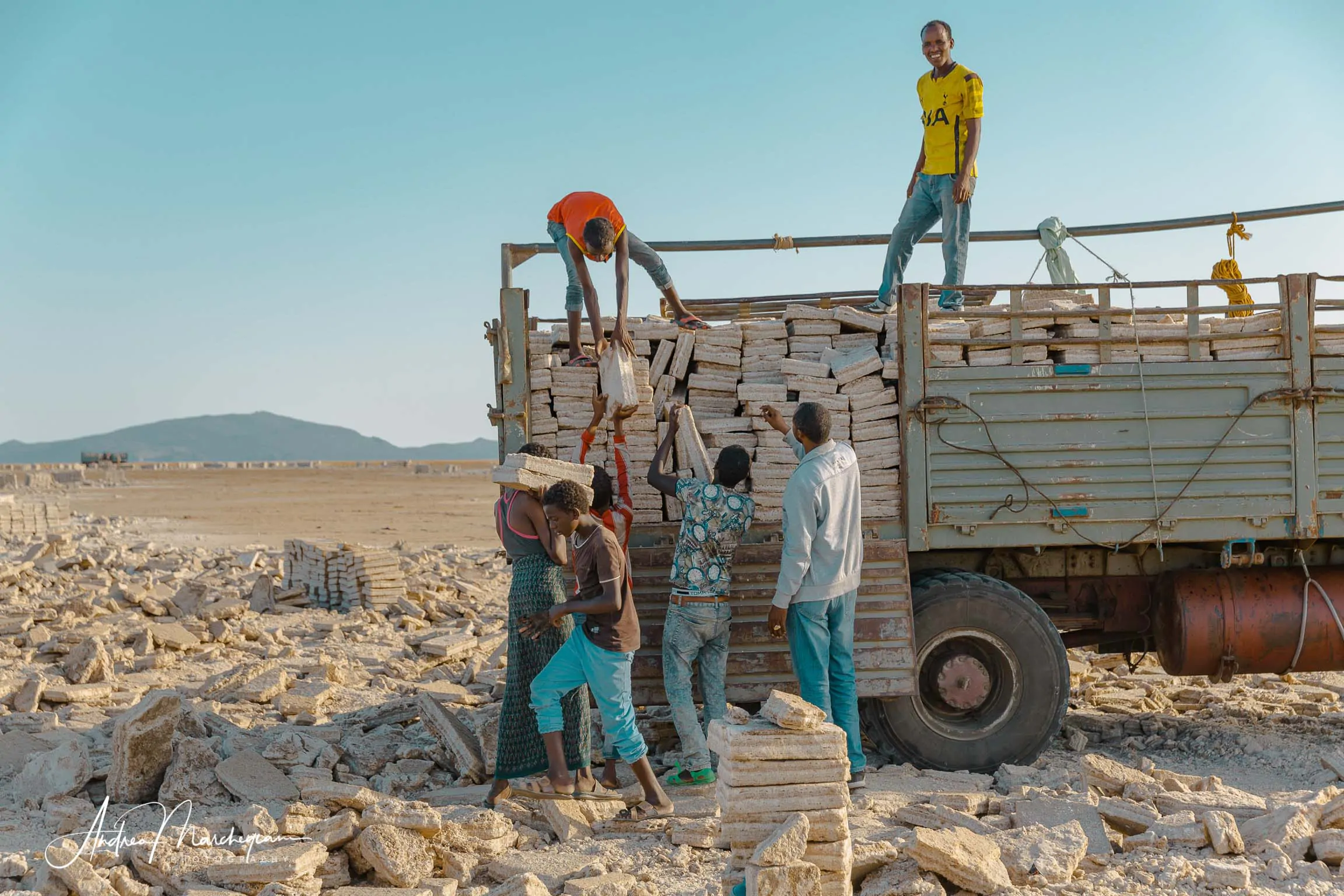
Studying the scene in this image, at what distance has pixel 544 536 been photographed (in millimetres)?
5582

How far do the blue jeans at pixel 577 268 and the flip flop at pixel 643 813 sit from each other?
298cm

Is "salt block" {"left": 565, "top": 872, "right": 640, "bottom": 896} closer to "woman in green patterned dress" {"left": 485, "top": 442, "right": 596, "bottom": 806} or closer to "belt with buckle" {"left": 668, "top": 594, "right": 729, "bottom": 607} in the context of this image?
"woman in green patterned dress" {"left": 485, "top": 442, "right": 596, "bottom": 806}

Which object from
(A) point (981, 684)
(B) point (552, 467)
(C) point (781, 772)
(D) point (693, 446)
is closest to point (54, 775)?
(B) point (552, 467)

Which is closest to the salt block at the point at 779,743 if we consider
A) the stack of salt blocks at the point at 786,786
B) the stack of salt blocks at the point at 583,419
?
the stack of salt blocks at the point at 786,786

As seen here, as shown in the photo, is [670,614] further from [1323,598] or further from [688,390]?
[1323,598]

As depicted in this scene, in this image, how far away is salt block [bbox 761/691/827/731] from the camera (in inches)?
178

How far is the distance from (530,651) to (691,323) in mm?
2433

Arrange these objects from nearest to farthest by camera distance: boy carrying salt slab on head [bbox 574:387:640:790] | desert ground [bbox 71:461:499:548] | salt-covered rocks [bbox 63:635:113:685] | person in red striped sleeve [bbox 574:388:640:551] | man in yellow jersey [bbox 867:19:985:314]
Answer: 1. boy carrying salt slab on head [bbox 574:387:640:790]
2. person in red striped sleeve [bbox 574:388:640:551]
3. man in yellow jersey [bbox 867:19:985:314]
4. salt-covered rocks [bbox 63:635:113:685]
5. desert ground [bbox 71:461:499:548]

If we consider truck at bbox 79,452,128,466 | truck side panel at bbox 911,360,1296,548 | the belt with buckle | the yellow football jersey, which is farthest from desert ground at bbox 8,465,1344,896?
truck at bbox 79,452,128,466

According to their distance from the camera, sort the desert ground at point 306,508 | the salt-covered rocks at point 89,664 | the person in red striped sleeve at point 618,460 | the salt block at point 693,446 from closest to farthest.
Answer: the person in red striped sleeve at point 618,460 < the salt block at point 693,446 < the salt-covered rocks at point 89,664 < the desert ground at point 306,508

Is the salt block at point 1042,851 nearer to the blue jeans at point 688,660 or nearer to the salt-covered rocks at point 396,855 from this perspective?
the blue jeans at point 688,660

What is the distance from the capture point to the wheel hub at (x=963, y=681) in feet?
21.0

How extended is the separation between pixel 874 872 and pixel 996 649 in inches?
84.9

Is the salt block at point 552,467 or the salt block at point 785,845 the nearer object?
the salt block at point 785,845
